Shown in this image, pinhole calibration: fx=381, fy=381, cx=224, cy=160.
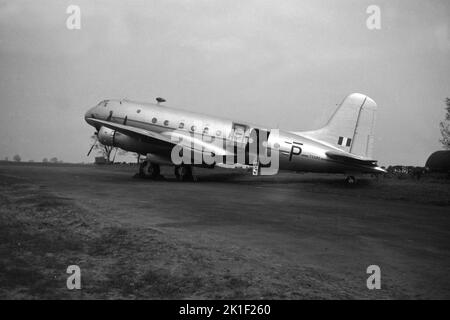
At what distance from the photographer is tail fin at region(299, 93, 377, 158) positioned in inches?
991

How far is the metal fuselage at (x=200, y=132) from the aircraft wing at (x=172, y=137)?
1.42 ft

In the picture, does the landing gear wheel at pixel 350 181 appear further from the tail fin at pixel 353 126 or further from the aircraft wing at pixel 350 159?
the tail fin at pixel 353 126

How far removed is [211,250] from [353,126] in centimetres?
2064

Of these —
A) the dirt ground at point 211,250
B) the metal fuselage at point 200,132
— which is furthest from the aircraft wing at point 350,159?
the dirt ground at point 211,250

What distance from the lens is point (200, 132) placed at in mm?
26078

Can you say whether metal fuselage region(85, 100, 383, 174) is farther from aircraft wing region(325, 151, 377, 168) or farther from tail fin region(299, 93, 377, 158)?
tail fin region(299, 93, 377, 158)

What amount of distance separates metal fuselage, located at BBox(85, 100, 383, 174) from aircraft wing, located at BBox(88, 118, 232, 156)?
432 millimetres

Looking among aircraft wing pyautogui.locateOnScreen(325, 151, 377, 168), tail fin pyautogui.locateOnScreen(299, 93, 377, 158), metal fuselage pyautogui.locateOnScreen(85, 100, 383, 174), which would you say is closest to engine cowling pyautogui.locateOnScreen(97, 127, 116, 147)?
metal fuselage pyautogui.locateOnScreen(85, 100, 383, 174)

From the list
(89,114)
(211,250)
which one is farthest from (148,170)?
(211,250)

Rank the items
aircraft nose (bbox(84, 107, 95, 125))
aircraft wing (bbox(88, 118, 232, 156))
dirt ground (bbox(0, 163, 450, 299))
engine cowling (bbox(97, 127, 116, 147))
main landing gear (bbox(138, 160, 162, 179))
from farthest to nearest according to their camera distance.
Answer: aircraft nose (bbox(84, 107, 95, 125))
engine cowling (bbox(97, 127, 116, 147))
main landing gear (bbox(138, 160, 162, 179))
aircraft wing (bbox(88, 118, 232, 156))
dirt ground (bbox(0, 163, 450, 299))

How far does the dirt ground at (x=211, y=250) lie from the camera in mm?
5215
